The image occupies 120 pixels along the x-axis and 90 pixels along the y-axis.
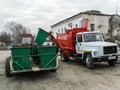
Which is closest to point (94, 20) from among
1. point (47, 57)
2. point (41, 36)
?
point (41, 36)

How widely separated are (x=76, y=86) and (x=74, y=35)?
24.7 feet

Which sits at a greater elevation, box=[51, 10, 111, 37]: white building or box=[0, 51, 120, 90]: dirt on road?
box=[51, 10, 111, 37]: white building

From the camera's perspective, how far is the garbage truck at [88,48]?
1251 cm

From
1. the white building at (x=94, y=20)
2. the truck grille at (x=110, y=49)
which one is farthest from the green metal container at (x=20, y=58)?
the white building at (x=94, y=20)

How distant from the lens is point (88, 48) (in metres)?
13.4

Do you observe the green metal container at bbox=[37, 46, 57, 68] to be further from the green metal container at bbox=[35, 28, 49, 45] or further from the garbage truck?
the green metal container at bbox=[35, 28, 49, 45]

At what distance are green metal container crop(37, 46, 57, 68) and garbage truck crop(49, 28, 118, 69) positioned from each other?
10.5 feet

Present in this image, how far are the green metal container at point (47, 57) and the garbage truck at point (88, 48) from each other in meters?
3.19

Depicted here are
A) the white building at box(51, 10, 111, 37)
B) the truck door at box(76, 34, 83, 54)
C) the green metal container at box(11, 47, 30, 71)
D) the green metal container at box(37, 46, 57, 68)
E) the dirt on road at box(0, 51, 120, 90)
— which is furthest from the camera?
the white building at box(51, 10, 111, 37)

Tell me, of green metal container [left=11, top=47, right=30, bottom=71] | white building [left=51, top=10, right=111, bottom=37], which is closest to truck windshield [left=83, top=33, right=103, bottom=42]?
green metal container [left=11, top=47, right=30, bottom=71]

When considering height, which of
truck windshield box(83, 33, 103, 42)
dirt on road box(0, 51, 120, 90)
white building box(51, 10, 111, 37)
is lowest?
dirt on road box(0, 51, 120, 90)

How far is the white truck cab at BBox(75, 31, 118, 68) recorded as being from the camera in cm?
1244

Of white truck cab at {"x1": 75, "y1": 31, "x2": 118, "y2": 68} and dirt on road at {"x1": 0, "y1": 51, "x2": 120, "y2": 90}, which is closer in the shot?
dirt on road at {"x1": 0, "y1": 51, "x2": 120, "y2": 90}

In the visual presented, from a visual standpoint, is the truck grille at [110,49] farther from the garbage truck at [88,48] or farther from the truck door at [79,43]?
the truck door at [79,43]
